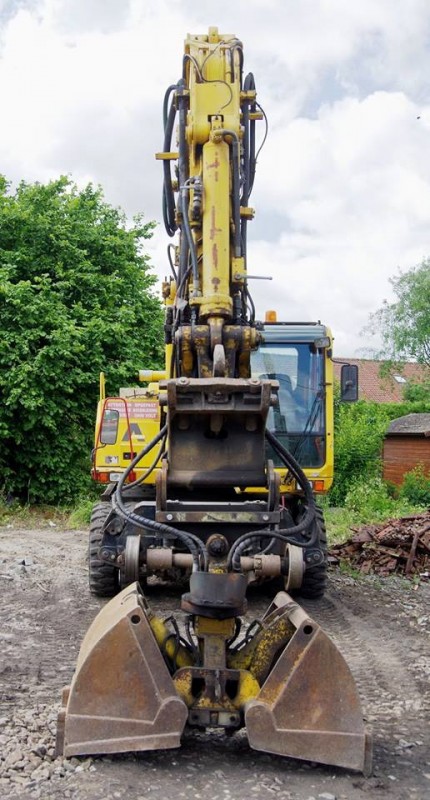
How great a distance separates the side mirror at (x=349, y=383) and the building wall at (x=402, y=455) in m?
18.6

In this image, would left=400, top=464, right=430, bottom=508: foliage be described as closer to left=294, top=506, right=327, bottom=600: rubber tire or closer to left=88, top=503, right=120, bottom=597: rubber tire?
left=294, top=506, right=327, bottom=600: rubber tire

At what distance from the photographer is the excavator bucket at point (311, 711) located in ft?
12.7

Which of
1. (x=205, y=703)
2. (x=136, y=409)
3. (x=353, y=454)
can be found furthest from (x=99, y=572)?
(x=353, y=454)

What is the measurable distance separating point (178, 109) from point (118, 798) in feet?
16.3

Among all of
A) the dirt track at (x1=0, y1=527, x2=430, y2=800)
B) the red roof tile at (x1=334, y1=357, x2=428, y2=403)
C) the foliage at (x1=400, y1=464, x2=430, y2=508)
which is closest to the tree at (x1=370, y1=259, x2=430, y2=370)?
the red roof tile at (x1=334, y1=357, x2=428, y2=403)

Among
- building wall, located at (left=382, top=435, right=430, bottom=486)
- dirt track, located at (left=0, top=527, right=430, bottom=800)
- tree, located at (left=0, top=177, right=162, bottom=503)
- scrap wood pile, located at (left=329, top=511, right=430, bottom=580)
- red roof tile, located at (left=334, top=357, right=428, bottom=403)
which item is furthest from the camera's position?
red roof tile, located at (left=334, top=357, right=428, bottom=403)

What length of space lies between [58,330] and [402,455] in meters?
14.7

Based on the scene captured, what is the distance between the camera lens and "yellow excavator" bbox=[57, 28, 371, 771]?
154 inches

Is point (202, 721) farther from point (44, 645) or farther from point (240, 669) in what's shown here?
point (44, 645)

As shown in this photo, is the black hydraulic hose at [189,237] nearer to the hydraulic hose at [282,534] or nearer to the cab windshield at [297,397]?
the hydraulic hose at [282,534]

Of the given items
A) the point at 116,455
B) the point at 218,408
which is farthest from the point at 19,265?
the point at 218,408

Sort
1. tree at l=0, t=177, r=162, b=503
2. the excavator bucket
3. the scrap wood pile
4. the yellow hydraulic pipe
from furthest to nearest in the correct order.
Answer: tree at l=0, t=177, r=162, b=503, the scrap wood pile, the yellow hydraulic pipe, the excavator bucket

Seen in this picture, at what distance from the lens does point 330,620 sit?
24.8ft

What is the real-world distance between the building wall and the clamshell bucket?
2310 centimetres
